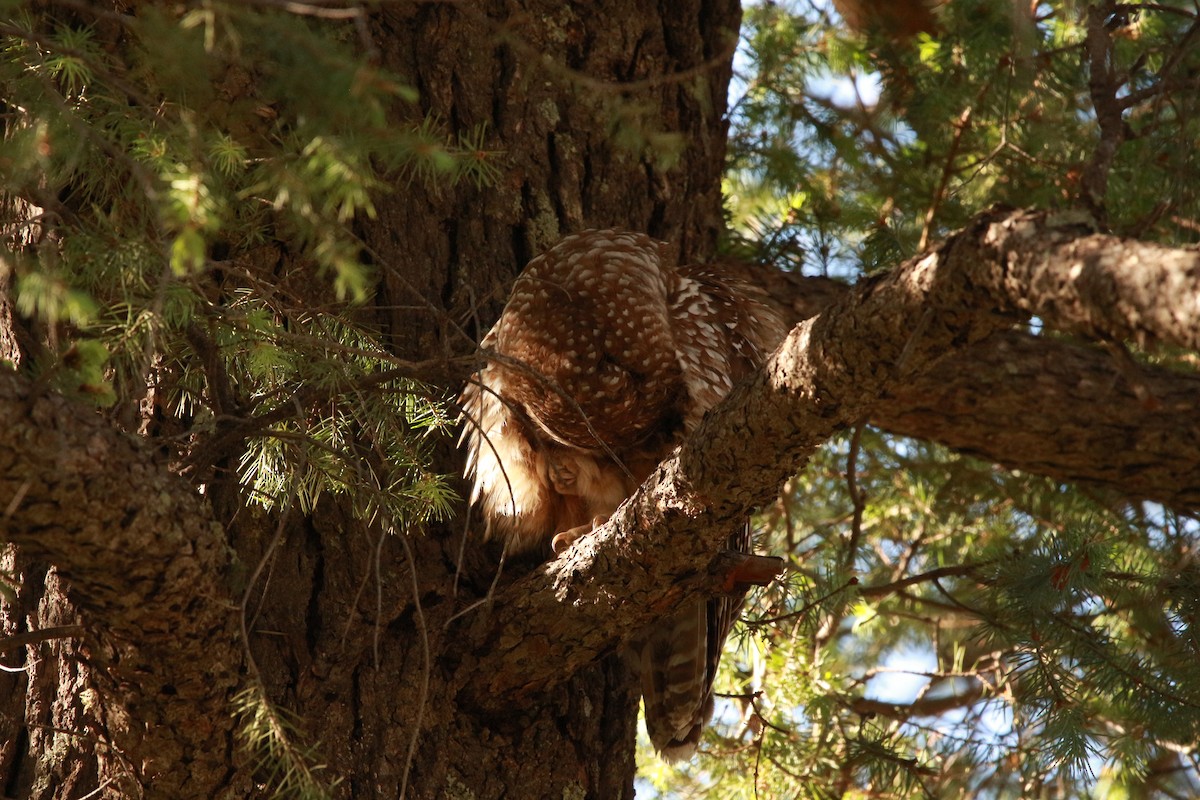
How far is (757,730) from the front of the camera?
3857 millimetres

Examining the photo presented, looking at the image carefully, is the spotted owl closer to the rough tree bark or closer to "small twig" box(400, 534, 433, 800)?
the rough tree bark

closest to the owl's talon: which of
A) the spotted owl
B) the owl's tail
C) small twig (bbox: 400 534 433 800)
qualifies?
the spotted owl

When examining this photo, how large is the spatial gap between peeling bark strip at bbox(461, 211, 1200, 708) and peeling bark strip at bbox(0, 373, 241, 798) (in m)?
0.67

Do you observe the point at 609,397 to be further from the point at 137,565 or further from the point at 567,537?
the point at 137,565

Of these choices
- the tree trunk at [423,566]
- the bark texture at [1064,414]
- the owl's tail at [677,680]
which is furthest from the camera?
the bark texture at [1064,414]

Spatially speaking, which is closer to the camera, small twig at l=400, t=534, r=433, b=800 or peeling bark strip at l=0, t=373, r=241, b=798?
peeling bark strip at l=0, t=373, r=241, b=798

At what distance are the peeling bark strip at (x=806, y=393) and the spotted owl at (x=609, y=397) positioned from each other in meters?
0.33

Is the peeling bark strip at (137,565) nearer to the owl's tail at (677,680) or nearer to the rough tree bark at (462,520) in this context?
the rough tree bark at (462,520)

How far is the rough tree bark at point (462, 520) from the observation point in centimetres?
165

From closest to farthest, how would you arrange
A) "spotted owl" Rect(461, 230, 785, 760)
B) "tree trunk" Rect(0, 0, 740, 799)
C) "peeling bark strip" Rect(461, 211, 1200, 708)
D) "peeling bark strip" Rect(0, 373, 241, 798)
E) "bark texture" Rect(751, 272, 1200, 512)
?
"peeling bark strip" Rect(461, 211, 1200, 708), "peeling bark strip" Rect(0, 373, 241, 798), "tree trunk" Rect(0, 0, 740, 799), "spotted owl" Rect(461, 230, 785, 760), "bark texture" Rect(751, 272, 1200, 512)

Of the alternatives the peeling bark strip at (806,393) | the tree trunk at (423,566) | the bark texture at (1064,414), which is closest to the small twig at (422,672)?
the tree trunk at (423,566)

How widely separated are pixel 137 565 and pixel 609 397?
1.26 metres

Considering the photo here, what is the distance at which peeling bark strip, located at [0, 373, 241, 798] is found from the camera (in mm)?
1604

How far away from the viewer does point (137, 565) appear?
1750 mm
